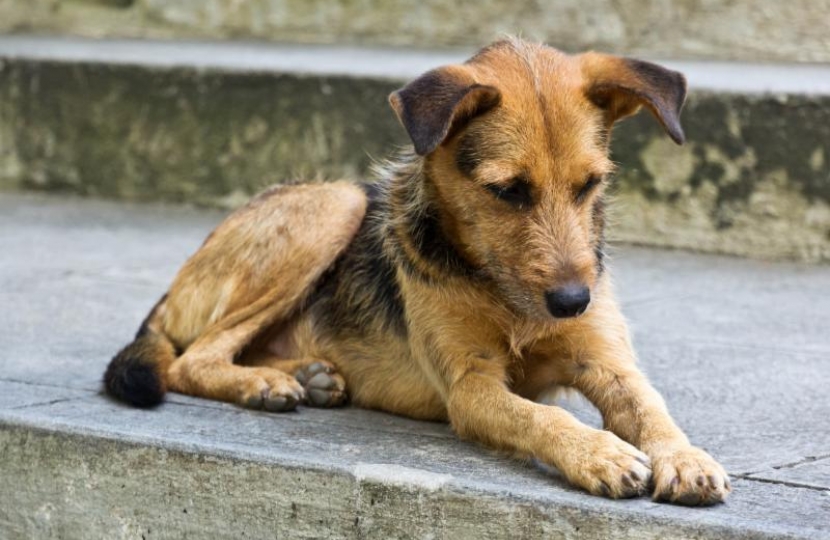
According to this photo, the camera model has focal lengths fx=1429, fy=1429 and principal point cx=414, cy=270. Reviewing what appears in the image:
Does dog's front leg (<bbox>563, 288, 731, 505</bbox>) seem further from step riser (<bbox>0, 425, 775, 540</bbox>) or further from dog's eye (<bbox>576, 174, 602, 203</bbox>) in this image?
dog's eye (<bbox>576, 174, 602, 203</bbox>)

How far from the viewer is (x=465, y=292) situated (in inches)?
187

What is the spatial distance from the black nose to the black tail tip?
1.58 meters

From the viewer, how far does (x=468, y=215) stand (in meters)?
4.59

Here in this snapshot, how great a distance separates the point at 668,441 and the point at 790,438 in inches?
26.6

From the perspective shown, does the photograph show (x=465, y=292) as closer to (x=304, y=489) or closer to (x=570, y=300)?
(x=570, y=300)

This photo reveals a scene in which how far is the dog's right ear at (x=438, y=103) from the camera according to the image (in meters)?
4.34

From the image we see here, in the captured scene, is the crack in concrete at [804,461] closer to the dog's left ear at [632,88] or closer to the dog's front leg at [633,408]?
the dog's front leg at [633,408]

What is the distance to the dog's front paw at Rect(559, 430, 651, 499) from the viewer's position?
386cm

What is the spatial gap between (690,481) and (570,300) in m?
0.67

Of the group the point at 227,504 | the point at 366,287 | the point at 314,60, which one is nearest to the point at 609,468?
the point at 227,504

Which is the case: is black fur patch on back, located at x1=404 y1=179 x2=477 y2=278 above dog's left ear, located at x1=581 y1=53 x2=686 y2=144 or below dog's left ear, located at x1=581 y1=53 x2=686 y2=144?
below

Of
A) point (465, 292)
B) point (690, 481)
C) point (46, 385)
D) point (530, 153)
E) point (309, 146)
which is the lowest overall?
point (46, 385)

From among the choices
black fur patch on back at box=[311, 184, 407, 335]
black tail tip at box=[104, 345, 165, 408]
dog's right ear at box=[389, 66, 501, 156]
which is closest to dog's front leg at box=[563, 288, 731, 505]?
black fur patch on back at box=[311, 184, 407, 335]

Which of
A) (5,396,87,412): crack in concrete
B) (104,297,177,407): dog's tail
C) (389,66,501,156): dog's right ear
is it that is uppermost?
(389,66,501,156): dog's right ear
